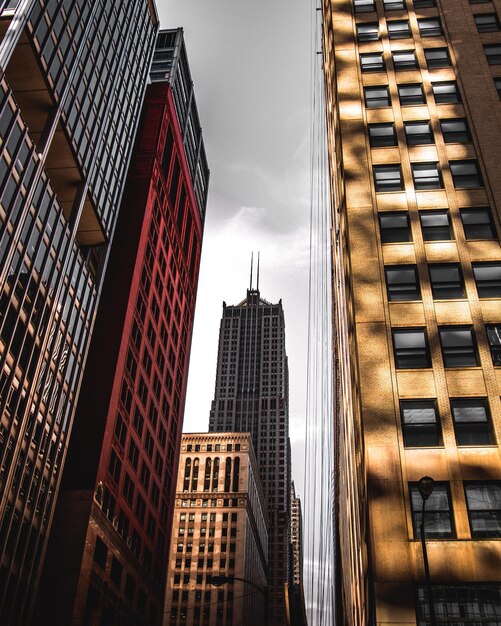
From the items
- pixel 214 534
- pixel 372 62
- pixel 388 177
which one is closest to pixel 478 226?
pixel 388 177

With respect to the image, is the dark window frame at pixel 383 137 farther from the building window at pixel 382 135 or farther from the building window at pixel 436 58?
the building window at pixel 436 58

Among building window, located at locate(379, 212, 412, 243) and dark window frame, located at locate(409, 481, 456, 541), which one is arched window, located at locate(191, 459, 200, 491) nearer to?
building window, located at locate(379, 212, 412, 243)

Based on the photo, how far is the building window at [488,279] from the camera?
32344 millimetres

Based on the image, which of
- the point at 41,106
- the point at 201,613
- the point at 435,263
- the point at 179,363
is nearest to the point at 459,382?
the point at 435,263

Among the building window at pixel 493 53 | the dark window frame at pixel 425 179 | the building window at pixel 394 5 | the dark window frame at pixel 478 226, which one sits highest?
the building window at pixel 394 5

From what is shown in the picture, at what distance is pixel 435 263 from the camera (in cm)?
3391

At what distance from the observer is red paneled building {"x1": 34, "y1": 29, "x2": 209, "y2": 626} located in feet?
175

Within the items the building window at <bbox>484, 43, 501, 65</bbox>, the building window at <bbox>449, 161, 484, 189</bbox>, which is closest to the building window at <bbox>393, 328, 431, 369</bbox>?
the building window at <bbox>449, 161, 484, 189</bbox>

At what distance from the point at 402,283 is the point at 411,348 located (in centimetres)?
424

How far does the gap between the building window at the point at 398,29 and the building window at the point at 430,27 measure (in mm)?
A: 968

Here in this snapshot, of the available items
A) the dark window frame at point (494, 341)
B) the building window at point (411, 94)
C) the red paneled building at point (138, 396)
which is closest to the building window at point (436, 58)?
the building window at point (411, 94)

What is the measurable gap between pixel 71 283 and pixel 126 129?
1055 inches

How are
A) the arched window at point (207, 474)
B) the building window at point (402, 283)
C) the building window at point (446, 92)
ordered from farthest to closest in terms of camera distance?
the arched window at point (207, 474) < the building window at point (446, 92) < the building window at point (402, 283)

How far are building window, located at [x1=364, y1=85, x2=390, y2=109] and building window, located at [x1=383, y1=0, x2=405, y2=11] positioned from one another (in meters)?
10.3
